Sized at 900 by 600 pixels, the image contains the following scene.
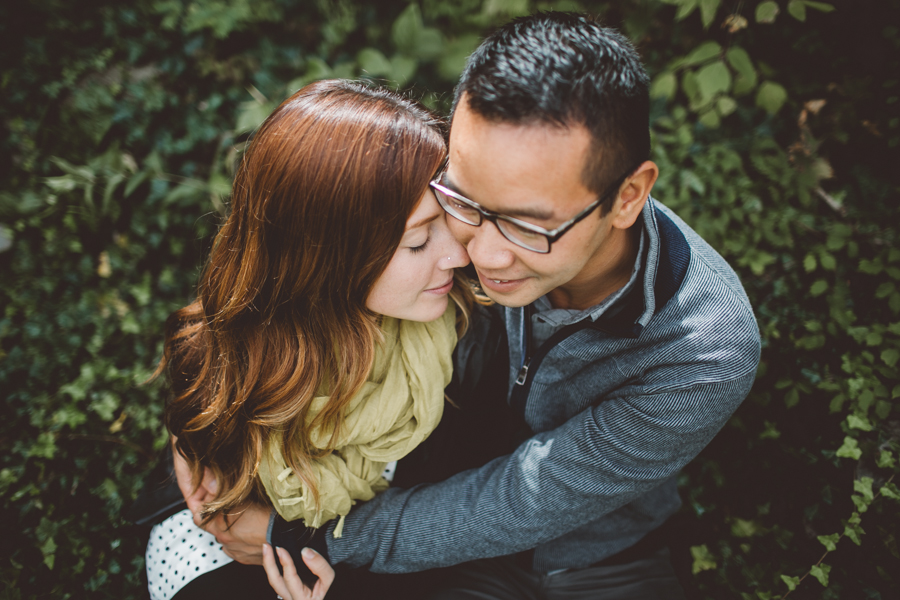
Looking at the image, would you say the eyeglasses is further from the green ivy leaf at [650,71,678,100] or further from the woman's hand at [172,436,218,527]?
the green ivy leaf at [650,71,678,100]

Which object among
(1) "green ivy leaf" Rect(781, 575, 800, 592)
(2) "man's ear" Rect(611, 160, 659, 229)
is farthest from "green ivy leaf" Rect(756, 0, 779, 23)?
(1) "green ivy leaf" Rect(781, 575, 800, 592)

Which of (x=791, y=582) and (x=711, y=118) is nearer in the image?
(x=791, y=582)

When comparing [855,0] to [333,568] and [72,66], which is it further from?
[72,66]

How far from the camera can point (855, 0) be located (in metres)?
2.48

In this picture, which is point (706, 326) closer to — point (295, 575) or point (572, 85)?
point (572, 85)

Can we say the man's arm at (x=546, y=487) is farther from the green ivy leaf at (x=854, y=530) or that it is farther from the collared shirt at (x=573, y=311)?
the green ivy leaf at (x=854, y=530)

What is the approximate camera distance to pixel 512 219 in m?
1.39

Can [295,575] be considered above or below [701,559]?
above

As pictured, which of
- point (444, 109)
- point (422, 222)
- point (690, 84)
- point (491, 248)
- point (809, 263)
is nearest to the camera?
point (491, 248)

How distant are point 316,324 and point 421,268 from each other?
47 centimetres

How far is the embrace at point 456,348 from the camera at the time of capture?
135cm

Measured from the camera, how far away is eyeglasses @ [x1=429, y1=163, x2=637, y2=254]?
137 centimetres

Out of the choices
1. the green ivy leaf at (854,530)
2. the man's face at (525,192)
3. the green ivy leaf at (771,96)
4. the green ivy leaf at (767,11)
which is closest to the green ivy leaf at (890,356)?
the green ivy leaf at (854,530)

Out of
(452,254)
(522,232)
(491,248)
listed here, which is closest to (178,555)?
(452,254)
